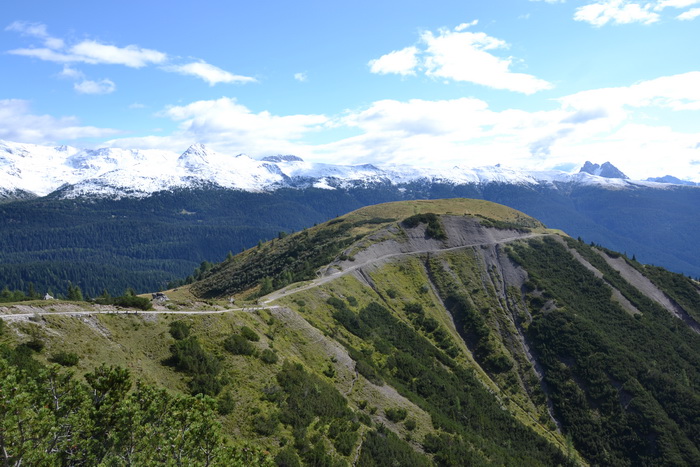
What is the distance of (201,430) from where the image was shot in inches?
969

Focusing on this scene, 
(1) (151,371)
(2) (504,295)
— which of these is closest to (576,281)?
(2) (504,295)

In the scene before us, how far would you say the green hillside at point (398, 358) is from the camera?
99.2 ft

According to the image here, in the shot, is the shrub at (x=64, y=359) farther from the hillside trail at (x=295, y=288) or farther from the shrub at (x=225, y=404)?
the shrub at (x=225, y=404)

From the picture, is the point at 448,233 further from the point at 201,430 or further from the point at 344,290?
the point at 201,430

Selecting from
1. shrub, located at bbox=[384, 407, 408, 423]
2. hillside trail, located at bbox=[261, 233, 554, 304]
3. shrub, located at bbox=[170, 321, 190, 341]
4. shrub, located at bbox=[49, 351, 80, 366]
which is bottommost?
shrub, located at bbox=[384, 407, 408, 423]

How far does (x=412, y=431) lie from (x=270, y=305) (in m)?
30.2

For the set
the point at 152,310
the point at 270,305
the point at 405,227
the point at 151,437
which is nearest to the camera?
the point at 151,437

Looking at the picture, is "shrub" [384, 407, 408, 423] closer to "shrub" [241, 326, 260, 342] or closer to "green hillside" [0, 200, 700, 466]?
"green hillside" [0, 200, 700, 466]

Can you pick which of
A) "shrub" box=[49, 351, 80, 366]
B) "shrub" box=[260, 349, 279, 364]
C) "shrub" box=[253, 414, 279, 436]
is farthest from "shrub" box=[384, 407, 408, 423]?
"shrub" box=[49, 351, 80, 366]

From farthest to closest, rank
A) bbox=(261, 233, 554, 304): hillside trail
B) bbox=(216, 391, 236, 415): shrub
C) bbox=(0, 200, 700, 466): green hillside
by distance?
1. bbox=(261, 233, 554, 304): hillside trail
2. bbox=(216, 391, 236, 415): shrub
3. bbox=(0, 200, 700, 466): green hillside

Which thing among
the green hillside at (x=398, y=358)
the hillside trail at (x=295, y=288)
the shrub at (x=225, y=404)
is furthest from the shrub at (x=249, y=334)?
the shrub at (x=225, y=404)

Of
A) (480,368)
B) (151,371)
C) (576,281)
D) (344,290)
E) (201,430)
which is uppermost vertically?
(201,430)

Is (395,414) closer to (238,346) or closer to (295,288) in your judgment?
(238,346)

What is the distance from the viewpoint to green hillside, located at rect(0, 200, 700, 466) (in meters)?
30.2
